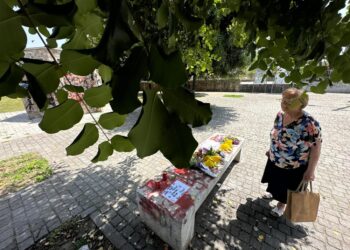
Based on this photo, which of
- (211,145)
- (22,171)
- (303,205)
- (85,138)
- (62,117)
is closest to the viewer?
(62,117)

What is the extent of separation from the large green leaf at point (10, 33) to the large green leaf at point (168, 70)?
251mm

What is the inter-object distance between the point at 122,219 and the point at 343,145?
794cm

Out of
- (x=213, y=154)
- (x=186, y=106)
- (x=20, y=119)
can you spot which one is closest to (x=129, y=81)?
(x=186, y=106)

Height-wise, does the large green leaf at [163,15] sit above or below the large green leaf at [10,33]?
above

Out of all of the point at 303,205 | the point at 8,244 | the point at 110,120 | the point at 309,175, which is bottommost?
the point at 8,244

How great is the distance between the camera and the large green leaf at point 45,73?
1.35 ft

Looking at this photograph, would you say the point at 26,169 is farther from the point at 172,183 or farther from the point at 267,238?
the point at 267,238

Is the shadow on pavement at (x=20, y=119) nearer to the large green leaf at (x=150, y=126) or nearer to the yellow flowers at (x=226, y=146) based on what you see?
the yellow flowers at (x=226, y=146)

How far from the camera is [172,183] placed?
3.25m

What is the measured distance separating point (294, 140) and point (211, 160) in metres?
1.58

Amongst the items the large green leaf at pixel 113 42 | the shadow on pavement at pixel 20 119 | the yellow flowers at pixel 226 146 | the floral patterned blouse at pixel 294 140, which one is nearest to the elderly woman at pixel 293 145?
the floral patterned blouse at pixel 294 140

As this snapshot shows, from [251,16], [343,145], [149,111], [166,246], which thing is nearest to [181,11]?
[149,111]

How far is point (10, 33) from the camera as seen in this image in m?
0.35

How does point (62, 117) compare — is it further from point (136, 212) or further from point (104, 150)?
point (136, 212)
